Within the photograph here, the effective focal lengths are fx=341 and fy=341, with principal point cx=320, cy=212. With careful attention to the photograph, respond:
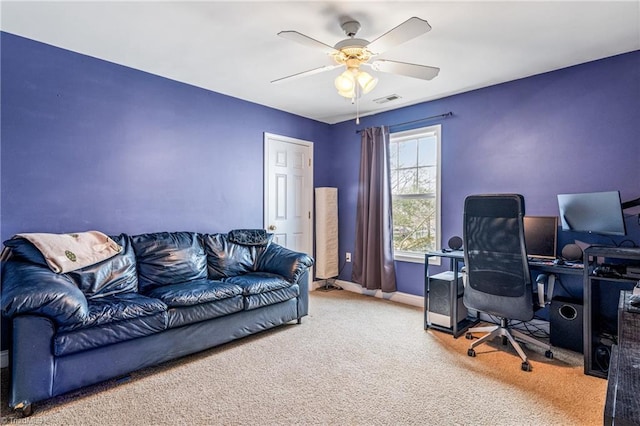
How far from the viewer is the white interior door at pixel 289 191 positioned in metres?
4.42

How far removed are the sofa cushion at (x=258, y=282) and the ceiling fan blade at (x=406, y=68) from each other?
2040 mm

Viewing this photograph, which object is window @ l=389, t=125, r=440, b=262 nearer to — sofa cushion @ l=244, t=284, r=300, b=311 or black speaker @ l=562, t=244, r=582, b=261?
black speaker @ l=562, t=244, r=582, b=261

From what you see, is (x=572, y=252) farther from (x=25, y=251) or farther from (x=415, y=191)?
(x=25, y=251)

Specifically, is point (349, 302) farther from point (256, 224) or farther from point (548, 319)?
point (548, 319)

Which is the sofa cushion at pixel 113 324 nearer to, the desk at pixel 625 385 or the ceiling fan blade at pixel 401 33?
the ceiling fan blade at pixel 401 33

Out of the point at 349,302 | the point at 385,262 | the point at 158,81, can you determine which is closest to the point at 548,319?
the point at 385,262

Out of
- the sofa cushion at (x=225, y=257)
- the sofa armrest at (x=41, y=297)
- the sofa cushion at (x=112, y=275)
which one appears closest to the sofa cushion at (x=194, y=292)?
the sofa cushion at (x=112, y=275)

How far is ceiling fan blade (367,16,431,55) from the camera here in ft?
6.22

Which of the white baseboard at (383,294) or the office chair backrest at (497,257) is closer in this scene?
the office chair backrest at (497,257)

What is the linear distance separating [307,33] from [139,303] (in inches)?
91.2

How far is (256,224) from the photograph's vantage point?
→ 426cm

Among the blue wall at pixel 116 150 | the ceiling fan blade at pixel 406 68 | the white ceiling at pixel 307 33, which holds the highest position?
the white ceiling at pixel 307 33

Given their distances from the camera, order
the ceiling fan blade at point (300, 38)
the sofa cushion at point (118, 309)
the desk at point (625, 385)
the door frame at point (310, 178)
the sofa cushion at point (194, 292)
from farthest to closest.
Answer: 1. the door frame at point (310, 178)
2. the sofa cushion at point (194, 292)
3. the sofa cushion at point (118, 309)
4. the ceiling fan blade at point (300, 38)
5. the desk at point (625, 385)

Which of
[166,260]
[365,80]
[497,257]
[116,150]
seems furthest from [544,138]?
[116,150]
